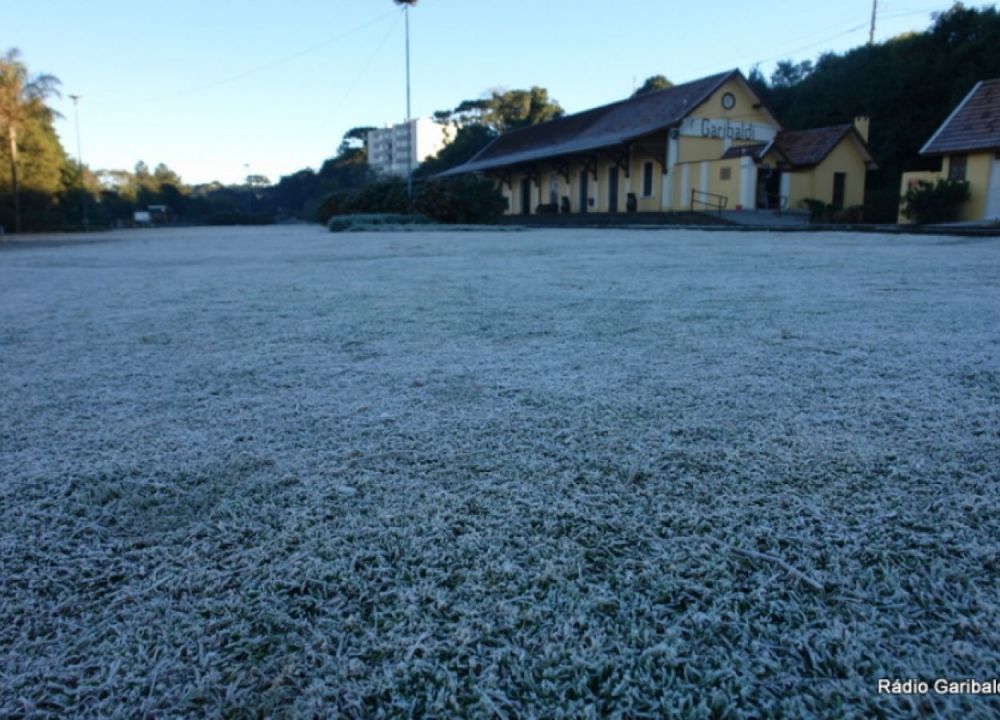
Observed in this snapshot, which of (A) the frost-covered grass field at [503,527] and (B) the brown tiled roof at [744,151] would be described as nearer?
(A) the frost-covered grass field at [503,527]

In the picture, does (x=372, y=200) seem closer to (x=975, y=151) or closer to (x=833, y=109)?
(x=975, y=151)

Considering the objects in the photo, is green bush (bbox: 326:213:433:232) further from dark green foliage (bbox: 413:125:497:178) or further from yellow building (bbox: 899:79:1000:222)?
dark green foliage (bbox: 413:125:497:178)

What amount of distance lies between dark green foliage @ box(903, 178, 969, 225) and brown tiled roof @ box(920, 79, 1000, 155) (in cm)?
82

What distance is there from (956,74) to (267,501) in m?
23.9

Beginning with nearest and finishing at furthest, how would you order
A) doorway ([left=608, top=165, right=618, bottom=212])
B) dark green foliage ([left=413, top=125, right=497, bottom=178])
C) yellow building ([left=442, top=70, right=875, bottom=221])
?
yellow building ([left=442, top=70, right=875, bottom=221]) < doorway ([left=608, top=165, right=618, bottom=212]) < dark green foliage ([left=413, top=125, right=497, bottom=178])

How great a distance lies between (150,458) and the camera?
1.03 m

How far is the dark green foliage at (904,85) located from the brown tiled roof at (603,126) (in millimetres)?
4506

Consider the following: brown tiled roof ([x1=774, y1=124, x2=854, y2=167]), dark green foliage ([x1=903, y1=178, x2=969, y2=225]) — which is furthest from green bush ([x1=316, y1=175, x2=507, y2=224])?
dark green foliage ([x1=903, y1=178, x2=969, y2=225])

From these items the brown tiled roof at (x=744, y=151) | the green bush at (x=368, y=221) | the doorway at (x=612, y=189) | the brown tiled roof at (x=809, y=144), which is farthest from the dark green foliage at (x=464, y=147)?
the green bush at (x=368, y=221)

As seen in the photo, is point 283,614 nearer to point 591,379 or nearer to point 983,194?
point 591,379

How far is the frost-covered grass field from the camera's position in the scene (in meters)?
0.56

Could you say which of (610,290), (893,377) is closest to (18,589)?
(893,377)

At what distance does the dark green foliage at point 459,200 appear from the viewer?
16359 millimetres

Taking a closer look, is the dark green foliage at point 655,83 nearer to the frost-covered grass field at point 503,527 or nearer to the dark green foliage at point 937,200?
the dark green foliage at point 937,200
